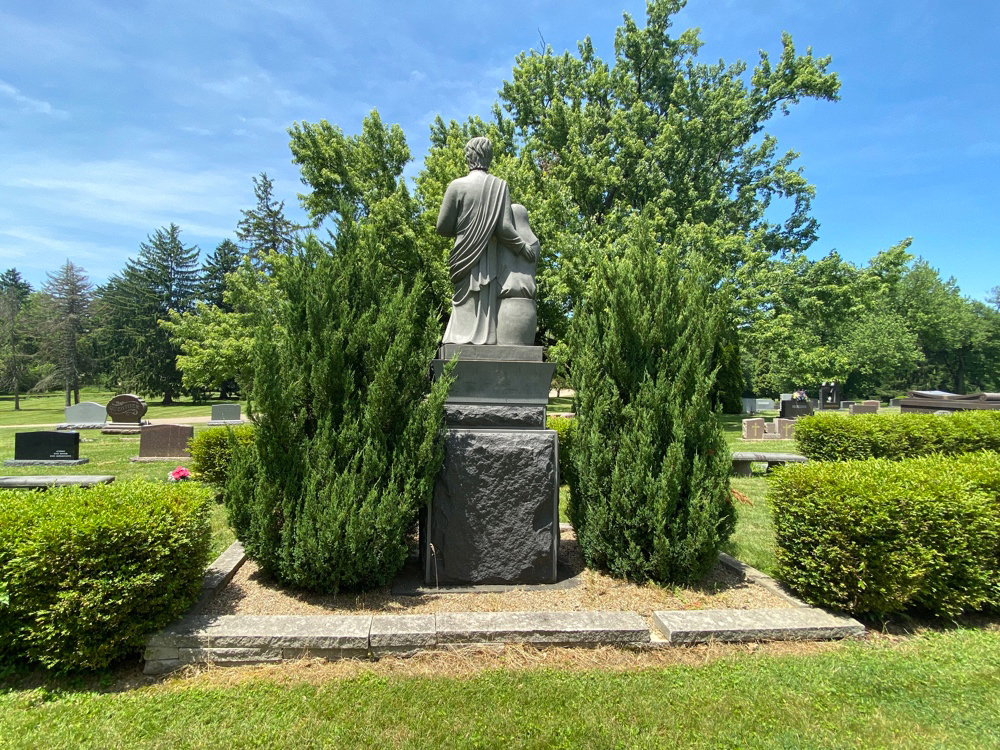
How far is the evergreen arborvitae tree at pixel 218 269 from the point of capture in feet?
157

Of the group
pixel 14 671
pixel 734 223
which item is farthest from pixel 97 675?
pixel 734 223

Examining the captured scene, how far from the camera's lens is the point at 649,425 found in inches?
171

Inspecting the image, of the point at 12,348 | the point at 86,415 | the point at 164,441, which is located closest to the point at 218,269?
the point at 12,348

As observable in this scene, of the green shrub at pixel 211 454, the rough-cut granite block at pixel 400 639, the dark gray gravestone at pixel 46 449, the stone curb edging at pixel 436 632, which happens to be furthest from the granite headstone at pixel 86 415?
the rough-cut granite block at pixel 400 639

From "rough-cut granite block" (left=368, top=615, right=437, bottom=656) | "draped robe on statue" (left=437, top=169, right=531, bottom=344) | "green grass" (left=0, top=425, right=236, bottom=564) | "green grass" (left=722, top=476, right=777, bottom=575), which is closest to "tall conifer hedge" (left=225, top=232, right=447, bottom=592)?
"rough-cut granite block" (left=368, top=615, right=437, bottom=656)

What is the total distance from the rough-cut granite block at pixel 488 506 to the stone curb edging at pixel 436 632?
2.73ft

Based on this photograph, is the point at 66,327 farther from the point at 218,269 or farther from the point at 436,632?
the point at 436,632

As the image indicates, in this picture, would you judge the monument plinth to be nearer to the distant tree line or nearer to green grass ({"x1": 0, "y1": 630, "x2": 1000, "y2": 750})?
green grass ({"x1": 0, "y1": 630, "x2": 1000, "y2": 750})

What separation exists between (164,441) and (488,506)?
40.2 ft

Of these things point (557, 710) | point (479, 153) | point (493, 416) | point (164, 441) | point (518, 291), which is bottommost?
point (557, 710)

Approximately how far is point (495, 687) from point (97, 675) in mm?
2412

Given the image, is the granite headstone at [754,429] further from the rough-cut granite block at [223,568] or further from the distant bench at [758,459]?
the rough-cut granite block at [223,568]

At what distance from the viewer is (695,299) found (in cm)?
→ 466

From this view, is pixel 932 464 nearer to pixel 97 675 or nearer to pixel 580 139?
pixel 97 675
